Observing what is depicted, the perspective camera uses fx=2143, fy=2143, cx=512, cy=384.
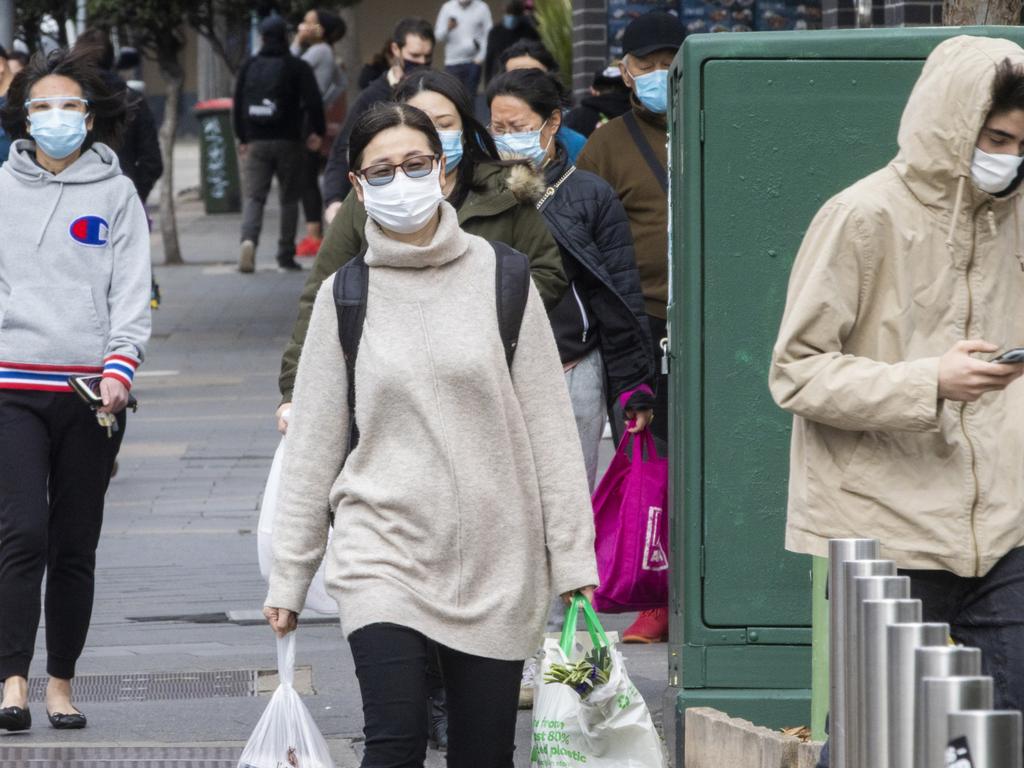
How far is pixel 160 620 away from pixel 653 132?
102 inches

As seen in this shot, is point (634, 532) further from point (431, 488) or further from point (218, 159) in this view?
point (218, 159)

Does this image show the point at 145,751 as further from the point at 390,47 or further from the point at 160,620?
the point at 390,47

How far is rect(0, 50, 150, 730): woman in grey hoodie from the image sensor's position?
6043 millimetres

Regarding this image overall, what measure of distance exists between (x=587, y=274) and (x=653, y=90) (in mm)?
1048

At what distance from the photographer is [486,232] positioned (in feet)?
19.1

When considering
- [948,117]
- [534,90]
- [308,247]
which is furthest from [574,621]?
[308,247]

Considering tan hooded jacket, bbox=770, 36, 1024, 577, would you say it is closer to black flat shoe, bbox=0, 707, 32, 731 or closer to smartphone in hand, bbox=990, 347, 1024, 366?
smartphone in hand, bbox=990, 347, 1024, 366

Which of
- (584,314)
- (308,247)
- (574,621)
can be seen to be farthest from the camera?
(308,247)

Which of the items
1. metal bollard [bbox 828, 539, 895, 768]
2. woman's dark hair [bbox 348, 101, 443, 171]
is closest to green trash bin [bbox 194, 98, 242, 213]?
woman's dark hair [bbox 348, 101, 443, 171]

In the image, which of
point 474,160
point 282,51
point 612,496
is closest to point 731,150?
point 474,160

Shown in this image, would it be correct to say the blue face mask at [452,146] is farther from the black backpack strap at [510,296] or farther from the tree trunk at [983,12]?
→ the tree trunk at [983,12]

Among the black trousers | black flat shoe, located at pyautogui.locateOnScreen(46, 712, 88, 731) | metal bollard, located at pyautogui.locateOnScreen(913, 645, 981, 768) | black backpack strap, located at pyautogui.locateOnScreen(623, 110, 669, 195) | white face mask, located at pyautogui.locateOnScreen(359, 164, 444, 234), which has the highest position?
white face mask, located at pyautogui.locateOnScreen(359, 164, 444, 234)

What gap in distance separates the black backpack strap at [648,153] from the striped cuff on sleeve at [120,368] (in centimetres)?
202

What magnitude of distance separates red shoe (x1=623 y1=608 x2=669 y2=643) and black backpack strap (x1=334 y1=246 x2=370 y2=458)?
317 cm
